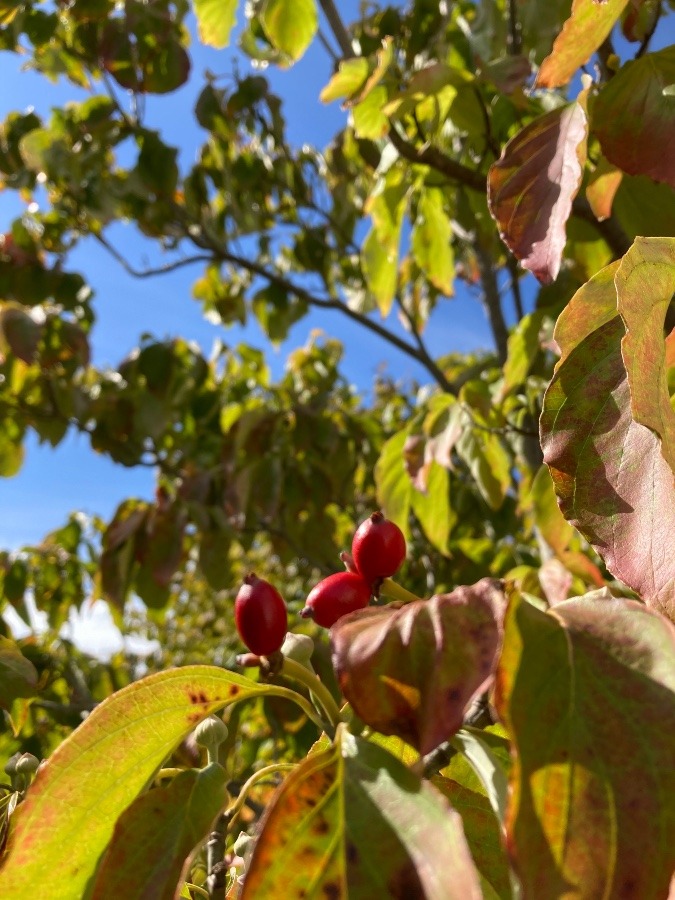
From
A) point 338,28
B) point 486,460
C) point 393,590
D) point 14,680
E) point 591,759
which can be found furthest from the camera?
point 338,28

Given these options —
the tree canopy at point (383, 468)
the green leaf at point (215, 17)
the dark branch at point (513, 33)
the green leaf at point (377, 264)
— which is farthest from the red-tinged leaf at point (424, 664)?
the green leaf at point (215, 17)

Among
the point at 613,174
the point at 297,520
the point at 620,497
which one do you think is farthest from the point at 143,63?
the point at 620,497

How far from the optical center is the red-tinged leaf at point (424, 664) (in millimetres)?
320

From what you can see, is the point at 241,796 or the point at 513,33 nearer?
the point at 241,796

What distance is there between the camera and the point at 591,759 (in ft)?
0.98

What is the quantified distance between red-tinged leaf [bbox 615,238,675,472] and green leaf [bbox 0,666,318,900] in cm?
31

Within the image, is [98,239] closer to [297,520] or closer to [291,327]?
[291,327]

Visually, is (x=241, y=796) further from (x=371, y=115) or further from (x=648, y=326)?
(x=371, y=115)

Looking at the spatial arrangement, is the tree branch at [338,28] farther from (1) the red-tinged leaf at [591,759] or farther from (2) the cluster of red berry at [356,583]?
(1) the red-tinged leaf at [591,759]

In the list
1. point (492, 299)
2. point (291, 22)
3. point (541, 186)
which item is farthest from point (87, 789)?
point (492, 299)

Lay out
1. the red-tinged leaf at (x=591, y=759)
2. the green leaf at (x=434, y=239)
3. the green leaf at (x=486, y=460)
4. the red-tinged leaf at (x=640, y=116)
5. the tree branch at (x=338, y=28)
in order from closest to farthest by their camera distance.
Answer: the red-tinged leaf at (x=591, y=759) < the red-tinged leaf at (x=640, y=116) < the green leaf at (x=486, y=460) < the green leaf at (x=434, y=239) < the tree branch at (x=338, y=28)

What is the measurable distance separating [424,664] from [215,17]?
6.11ft

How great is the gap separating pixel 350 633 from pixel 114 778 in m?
0.17

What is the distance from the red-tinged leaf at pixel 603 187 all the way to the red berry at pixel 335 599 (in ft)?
2.67
